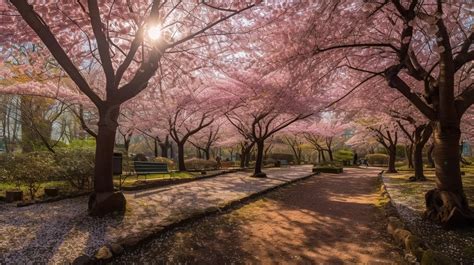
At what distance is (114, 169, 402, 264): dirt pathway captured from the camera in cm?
413

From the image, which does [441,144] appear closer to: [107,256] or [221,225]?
[221,225]

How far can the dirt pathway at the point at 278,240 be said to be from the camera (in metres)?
4.13

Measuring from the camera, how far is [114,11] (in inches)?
283

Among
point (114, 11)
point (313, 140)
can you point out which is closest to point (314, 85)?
point (114, 11)

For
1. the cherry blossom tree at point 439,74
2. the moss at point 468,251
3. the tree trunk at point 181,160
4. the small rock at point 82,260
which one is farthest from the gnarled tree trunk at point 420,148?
the small rock at point 82,260

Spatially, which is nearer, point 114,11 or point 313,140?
point 114,11

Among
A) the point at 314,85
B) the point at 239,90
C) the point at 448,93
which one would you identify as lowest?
the point at 448,93

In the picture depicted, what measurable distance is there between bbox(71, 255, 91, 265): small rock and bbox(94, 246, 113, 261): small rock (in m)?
0.13

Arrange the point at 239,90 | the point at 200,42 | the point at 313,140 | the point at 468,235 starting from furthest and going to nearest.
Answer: the point at 313,140 < the point at 239,90 < the point at 200,42 < the point at 468,235

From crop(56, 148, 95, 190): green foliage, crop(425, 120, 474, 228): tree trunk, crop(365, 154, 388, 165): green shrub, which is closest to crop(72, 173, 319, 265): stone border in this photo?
crop(56, 148, 95, 190): green foliage

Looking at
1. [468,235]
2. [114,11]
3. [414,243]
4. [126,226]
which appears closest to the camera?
[414,243]

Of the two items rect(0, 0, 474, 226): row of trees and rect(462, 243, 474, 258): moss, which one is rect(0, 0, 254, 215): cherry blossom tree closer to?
rect(0, 0, 474, 226): row of trees

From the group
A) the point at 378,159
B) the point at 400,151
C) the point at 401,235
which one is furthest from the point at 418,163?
the point at 400,151

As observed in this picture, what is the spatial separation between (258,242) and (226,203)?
9.13ft
